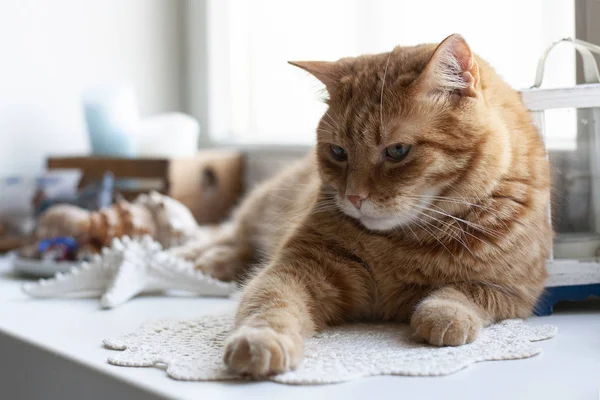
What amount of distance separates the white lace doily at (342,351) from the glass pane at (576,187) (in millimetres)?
229

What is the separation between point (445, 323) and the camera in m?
1.07

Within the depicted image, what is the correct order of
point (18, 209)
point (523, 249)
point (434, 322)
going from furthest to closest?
point (18, 209)
point (523, 249)
point (434, 322)

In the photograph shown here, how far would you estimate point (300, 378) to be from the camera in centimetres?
93

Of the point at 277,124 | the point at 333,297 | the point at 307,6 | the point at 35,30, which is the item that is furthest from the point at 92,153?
the point at 333,297

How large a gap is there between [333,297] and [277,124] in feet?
4.45

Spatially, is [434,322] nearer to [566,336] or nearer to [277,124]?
[566,336]

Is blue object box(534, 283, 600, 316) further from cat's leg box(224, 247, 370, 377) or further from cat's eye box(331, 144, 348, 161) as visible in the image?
cat's eye box(331, 144, 348, 161)

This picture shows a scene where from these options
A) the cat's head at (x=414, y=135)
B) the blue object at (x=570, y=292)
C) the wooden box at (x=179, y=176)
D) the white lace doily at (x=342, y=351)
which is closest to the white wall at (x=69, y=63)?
the wooden box at (x=179, y=176)

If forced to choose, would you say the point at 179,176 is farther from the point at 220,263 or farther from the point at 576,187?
the point at 576,187

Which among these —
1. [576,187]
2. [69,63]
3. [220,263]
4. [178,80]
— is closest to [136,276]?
[220,263]

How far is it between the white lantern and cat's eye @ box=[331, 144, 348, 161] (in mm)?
355

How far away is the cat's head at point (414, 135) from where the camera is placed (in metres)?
1.13

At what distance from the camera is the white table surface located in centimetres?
89

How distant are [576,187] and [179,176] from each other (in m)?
1.24
